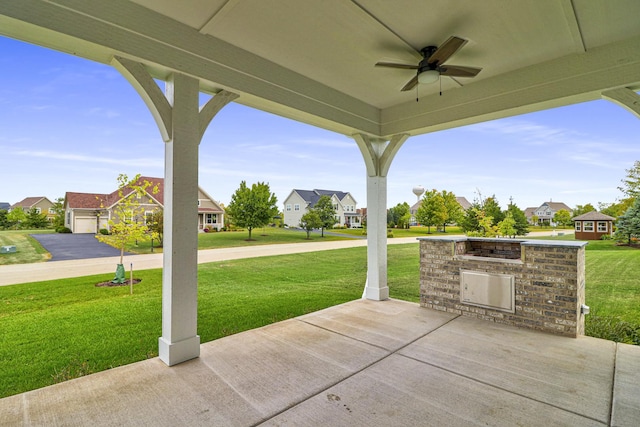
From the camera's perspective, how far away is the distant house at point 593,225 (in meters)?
7.80

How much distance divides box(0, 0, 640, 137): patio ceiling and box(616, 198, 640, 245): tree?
5296mm

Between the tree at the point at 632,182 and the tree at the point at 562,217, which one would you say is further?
the tree at the point at 562,217

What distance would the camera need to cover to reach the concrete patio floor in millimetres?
1902

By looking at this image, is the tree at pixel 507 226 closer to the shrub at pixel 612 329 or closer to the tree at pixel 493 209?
the tree at pixel 493 209

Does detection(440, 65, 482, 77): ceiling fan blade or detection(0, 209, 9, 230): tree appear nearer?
detection(440, 65, 482, 77): ceiling fan blade

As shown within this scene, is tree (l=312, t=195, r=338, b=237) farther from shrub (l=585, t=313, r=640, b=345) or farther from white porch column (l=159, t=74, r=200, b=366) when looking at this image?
white porch column (l=159, t=74, r=200, b=366)

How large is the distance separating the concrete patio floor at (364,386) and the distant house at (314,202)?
53.5 feet

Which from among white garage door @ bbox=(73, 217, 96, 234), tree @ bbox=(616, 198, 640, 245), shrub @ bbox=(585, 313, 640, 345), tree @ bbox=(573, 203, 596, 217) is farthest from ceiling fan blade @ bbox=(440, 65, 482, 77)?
tree @ bbox=(573, 203, 596, 217)

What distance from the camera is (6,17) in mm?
1832

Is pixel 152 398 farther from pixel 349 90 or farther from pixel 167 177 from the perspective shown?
pixel 349 90

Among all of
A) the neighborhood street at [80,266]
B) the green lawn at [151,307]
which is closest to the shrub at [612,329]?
the green lawn at [151,307]

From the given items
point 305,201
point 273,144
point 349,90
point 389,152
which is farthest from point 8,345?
point 305,201

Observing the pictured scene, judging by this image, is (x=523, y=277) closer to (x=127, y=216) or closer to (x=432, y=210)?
(x=127, y=216)

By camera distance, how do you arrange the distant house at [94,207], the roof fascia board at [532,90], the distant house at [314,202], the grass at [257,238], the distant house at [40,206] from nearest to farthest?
the roof fascia board at [532,90], the distant house at [40,206], the distant house at [94,207], the grass at [257,238], the distant house at [314,202]
